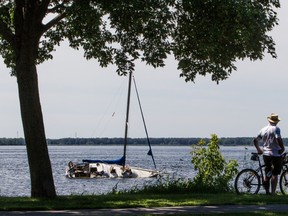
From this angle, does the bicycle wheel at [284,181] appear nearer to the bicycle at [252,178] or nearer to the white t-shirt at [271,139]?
the bicycle at [252,178]

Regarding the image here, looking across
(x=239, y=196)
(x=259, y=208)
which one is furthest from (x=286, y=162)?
(x=259, y=208)

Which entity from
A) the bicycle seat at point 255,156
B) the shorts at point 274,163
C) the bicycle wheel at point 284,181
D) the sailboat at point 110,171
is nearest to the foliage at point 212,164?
the bicycle wheel at point 284,181

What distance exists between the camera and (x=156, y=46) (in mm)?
18750

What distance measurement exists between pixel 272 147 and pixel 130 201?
4.19 metres

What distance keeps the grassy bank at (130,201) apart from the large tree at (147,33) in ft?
4.28

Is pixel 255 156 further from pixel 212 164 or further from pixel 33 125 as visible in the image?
pixel 33 125

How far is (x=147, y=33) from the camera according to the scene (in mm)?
17688

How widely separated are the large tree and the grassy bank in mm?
1304

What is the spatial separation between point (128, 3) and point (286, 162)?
614 cm

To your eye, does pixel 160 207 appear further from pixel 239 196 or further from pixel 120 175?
pixel 120 175

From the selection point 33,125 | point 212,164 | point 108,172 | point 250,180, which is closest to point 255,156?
point 250,180

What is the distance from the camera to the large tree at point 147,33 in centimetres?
1675

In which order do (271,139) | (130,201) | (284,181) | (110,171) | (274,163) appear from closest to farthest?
(130,201)
(271,139)
(274,163)
(284,181)
(110,171)

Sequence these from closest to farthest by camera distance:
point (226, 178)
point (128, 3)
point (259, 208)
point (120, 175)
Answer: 1. point (259, 208)
2. point (128, 3)
3. point (226, 178)
4. point (120, 175)
